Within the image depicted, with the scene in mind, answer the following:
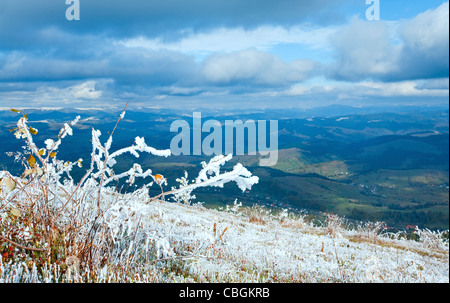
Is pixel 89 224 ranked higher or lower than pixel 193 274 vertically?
higher

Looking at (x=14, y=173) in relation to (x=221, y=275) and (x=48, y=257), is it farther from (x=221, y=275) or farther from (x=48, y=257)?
(x=221, y=275)

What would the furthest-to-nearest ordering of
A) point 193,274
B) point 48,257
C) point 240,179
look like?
point 193,274 < point 48,257 < point 240,179

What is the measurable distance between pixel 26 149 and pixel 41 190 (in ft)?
2.86

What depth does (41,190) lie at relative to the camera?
572cm

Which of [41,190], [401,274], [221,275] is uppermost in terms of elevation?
[41,190]
